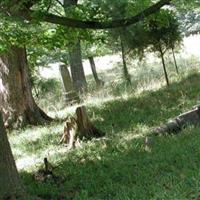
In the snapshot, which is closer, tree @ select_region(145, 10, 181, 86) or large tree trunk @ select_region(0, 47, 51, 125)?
large tree trunk @ select_region(0, 47, 51, 125)

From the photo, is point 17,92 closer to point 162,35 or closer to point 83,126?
point 83,126

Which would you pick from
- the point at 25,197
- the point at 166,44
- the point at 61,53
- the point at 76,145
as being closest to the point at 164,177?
the point at 25,197

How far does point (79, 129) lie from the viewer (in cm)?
1084

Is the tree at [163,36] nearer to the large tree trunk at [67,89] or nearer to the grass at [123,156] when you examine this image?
the grass at [123,156]

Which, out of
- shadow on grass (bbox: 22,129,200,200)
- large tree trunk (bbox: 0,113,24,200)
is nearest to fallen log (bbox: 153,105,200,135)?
shadow on grass (bbox: 22,129,200,200)

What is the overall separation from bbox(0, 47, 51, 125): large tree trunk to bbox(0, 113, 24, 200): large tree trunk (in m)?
7.00

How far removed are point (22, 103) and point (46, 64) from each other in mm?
10416

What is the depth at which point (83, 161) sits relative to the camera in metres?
8.95

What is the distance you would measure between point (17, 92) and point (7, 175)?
24.1 feet

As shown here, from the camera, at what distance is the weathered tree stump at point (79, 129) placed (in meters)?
10.8

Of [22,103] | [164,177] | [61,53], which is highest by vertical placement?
[61,53]

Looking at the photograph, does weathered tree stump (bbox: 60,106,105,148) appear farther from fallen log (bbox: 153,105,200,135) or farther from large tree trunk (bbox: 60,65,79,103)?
large tree trunk (bbox: 60,65,79,103)

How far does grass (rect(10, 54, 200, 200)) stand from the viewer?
22.5 ft

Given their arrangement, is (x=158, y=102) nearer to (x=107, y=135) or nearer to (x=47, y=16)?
(x=107, y=135)
